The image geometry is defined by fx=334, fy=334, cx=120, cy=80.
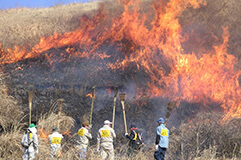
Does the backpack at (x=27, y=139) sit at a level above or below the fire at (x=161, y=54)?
below

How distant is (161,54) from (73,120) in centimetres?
792

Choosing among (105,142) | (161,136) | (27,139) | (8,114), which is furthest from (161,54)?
(27,139)

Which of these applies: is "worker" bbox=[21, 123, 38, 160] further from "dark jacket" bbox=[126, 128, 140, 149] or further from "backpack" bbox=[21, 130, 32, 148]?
"dark jacket" bbox=[126, 128, 140, 149]

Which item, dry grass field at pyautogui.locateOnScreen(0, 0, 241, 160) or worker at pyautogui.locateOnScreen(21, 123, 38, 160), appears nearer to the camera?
worker at pyautogui.locateOnScreen(21, 123, 38, 160)

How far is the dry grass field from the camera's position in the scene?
12.5 m

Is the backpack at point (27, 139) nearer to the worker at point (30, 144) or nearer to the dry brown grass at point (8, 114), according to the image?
the worker at point (30, 144)

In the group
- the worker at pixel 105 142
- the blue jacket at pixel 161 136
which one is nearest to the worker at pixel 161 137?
the blue jacket at pixel 161 136

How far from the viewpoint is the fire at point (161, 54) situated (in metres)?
19.4

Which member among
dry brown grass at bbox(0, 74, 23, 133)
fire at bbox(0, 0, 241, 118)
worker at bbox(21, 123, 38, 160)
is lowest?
worker at bbox(21, 123, 38, 160)

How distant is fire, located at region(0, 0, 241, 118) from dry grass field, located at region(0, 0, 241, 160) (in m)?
0.95

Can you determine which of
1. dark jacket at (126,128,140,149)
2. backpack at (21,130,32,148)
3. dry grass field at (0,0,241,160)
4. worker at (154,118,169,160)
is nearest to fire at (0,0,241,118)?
dry grass field at (0,0,241,160)

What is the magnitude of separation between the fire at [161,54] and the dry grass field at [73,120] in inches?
37.2

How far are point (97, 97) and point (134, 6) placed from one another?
9187 mm

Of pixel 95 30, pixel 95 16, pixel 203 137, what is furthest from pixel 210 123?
pixel 95 16
